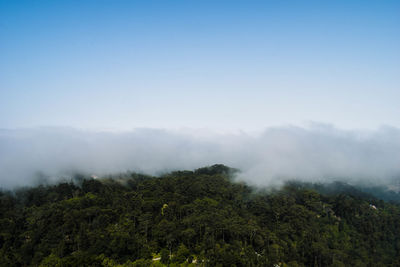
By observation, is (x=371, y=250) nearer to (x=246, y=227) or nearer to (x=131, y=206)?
(x=246, y=227)

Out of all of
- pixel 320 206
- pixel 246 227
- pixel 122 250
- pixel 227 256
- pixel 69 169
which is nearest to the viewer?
pixel 227 256

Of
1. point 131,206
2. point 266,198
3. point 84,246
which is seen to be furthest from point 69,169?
point 266,198

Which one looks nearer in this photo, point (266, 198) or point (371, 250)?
point (371, 250)

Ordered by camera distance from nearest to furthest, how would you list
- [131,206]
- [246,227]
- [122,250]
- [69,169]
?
[122,250] < [246,227] < [131,206] < [69,169]

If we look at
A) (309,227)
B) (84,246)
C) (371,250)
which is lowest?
(371,250)

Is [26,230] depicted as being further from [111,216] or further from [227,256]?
[227,256]

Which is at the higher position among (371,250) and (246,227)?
(246,227)
